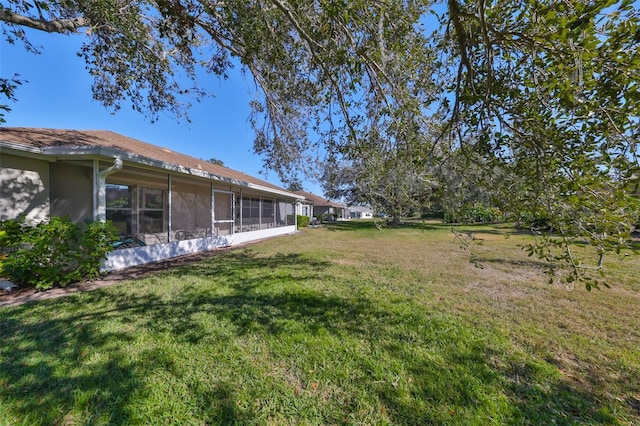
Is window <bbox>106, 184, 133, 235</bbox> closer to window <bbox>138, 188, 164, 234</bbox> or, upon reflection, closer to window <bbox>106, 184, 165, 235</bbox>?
window <bbox>106, 184, 165, 235</bbox>

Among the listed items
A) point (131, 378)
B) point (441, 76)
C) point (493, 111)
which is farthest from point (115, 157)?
point (493, 111)

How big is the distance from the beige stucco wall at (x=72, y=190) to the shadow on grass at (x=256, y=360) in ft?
11.6

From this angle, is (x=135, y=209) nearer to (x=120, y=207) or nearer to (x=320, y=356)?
(x=120, y=207)

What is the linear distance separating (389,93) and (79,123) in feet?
34.0

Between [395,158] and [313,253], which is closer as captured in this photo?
[395,158]

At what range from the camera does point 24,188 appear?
6.07 meters

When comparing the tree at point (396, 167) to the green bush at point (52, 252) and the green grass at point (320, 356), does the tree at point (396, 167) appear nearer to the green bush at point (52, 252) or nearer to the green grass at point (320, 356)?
the green grass at point (320, 356)

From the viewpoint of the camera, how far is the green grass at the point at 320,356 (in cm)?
214

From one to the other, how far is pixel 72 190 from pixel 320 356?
8229mm

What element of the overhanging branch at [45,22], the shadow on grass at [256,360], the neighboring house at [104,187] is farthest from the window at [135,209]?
the shadow on grass at [256,360]

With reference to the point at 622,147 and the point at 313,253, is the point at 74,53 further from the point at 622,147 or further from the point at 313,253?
the point at 622,147

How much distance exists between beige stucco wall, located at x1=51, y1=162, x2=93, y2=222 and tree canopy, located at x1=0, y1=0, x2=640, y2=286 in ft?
7.21

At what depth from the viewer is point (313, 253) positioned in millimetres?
9555

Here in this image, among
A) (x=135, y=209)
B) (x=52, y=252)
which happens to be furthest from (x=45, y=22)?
(x=135, y=209)
